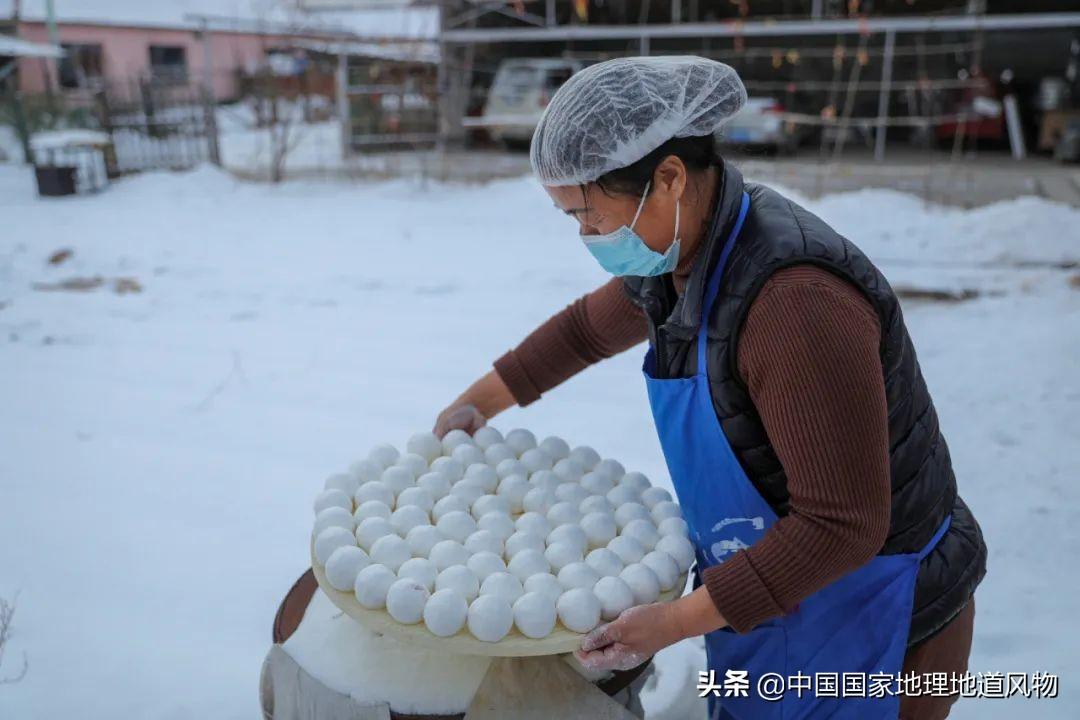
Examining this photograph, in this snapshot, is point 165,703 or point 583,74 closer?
point 583,74

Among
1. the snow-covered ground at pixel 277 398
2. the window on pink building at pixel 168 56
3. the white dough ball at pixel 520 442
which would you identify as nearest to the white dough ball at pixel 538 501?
the white dough ball at pixel 520 442

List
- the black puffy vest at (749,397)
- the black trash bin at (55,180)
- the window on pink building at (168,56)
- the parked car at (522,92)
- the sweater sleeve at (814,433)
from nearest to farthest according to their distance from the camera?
the sweater sleeve at (814,433) < the black puffy vest at (749,397) < the black trash bin at (55,180) < the parked car at (522,92) < the window on pink building at (168,56)

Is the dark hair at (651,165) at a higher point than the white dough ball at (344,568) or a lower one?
higher

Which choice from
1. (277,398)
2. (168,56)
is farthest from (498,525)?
(168,56)

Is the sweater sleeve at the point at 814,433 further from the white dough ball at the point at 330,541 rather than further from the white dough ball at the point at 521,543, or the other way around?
the white dough ball at the point at 330,541

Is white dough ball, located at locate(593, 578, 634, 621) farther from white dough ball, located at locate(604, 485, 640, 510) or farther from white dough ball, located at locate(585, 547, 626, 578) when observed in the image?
white dough ball, located at locate(604, 485, 640, 510)

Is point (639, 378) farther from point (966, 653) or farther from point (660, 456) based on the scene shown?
point (966, 653)

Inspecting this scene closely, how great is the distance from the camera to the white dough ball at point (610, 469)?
6.30ft

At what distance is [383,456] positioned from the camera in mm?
1958

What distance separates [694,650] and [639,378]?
6.84 ft

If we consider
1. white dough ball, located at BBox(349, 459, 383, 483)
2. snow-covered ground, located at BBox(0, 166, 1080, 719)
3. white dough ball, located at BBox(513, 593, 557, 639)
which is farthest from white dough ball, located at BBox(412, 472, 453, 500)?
snow-covered ground, located at BBox(0, 166, 1080, 719)

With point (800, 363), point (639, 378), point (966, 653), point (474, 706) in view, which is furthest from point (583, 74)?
point (639, 378)

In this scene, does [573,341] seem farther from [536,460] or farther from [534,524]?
[534,524]

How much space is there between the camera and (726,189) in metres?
1.39
